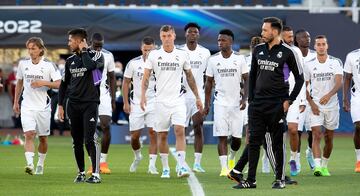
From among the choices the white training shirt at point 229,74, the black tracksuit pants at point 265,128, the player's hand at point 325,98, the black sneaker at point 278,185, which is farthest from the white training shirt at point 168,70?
the black sneaker at point 278,185

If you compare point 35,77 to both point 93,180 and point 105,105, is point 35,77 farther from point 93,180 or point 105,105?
point 93,180

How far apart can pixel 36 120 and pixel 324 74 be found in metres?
5.03

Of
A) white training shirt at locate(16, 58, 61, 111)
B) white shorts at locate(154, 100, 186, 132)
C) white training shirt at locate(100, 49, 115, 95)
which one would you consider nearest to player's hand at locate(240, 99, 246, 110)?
white shorts at locate(154, 100, 186, 132)

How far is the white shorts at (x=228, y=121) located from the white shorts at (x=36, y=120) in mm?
2904

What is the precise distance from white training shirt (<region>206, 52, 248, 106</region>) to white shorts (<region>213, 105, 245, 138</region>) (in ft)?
0.34

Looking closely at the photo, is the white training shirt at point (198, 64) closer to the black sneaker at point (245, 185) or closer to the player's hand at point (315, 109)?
the player's hand at point (315, 109)

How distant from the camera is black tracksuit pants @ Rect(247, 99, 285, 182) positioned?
49.1 feet

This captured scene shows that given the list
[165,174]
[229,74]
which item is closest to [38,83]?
[165,174]

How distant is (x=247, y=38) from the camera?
3127cm

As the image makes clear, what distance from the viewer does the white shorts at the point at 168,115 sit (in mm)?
17312

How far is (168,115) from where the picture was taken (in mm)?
17328

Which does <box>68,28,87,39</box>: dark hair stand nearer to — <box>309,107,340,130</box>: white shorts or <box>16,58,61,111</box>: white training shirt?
<box>16,58,61,111</box>: white training shirt

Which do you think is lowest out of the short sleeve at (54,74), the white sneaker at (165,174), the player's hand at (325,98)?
the white sneaker at (165,174)

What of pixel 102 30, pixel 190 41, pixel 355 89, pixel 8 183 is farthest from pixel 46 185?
pixel 102 30
